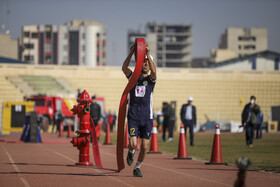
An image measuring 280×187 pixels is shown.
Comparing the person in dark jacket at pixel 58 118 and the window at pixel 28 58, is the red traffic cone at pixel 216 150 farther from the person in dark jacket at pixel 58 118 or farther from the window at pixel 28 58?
the window at pixel 28 58

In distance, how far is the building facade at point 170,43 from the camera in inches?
7013

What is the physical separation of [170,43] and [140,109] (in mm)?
171135

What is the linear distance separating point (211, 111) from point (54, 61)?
3113 inches

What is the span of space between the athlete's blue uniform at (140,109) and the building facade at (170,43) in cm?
16600

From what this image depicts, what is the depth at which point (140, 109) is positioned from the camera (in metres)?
10.6

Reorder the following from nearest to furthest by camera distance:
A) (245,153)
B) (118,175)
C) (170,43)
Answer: (118,175) < (245,153) < (170,43)

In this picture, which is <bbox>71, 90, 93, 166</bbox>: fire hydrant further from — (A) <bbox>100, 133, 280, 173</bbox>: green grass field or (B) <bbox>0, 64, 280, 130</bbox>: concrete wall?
(B) <bbox>0, 64, 280, 130</bbox>: concrete wall

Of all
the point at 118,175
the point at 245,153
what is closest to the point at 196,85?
the point at 245,153

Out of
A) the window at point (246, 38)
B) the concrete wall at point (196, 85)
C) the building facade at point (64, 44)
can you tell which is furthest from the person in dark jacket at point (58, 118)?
the window at point (246, 38)

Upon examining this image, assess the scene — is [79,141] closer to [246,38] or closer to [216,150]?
[216,150]

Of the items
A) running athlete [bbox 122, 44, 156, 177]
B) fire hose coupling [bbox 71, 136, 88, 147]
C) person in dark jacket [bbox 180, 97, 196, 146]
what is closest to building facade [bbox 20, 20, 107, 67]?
person in dark jacket [bbox 180, 97, 196, 146]

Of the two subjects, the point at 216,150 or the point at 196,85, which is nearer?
the point at 216,150

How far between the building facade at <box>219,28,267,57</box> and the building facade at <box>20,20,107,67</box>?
34278 millimetres

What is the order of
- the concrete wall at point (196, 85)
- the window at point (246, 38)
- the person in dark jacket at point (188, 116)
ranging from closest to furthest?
the person in dark jacket at point (188, 116) < the concrete wall at point (196, 85) < the window at point (246, 38)
